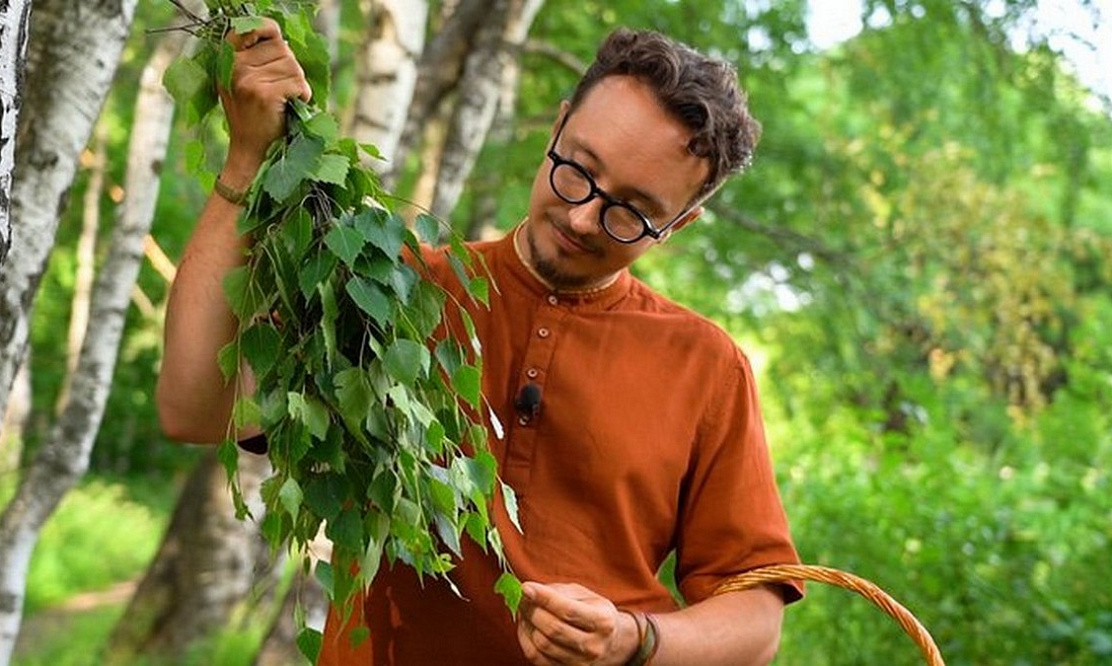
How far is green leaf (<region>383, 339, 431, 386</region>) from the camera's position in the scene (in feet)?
7.11

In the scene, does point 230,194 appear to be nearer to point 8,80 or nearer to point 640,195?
point 8,80

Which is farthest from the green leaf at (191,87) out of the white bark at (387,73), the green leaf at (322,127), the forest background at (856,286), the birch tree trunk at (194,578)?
the birch tree trunk at (194,578)

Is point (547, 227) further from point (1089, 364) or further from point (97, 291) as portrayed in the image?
point (1089, 364)

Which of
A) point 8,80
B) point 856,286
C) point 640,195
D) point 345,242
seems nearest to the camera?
point 8,80

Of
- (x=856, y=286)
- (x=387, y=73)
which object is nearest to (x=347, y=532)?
(x=387, y=73)

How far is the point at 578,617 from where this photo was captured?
2.42 metres

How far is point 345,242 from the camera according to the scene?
7.08 feet

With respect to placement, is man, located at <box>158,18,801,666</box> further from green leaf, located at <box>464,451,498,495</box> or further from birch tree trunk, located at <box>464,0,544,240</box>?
birch tree trunk, located at <box>464,0,544,240</box>

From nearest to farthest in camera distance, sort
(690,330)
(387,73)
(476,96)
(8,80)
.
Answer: (8,80) < (690,330) < (387,73) < (476,96)

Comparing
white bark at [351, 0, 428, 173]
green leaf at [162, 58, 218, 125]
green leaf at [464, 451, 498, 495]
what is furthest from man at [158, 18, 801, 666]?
white bark at [351, 0, 428, 173]

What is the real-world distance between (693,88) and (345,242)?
32.4 inches

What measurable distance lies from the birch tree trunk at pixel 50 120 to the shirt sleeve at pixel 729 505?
116cm

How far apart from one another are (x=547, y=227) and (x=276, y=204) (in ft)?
2.00

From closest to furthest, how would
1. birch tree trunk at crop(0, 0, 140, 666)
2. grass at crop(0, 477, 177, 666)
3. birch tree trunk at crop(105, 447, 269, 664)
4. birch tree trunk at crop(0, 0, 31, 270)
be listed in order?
birch tree trunk at crop(0, 0, 31, 270) < birch tree trunk at crop(0, 0, 140, 666) < birch tree trunk at crop(105, 447, 269, 664) < grass at crop(0, 477, 177, 666)
